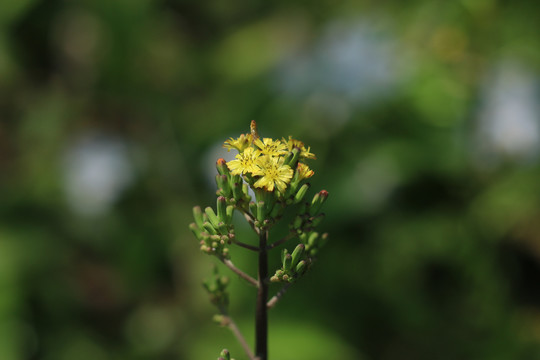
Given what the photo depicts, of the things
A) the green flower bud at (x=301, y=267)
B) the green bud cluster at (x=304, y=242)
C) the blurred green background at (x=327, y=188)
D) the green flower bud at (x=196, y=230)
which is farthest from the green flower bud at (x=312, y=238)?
the blurred green background at (x=327, y=188)

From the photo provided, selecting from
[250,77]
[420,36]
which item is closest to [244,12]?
[250,77]

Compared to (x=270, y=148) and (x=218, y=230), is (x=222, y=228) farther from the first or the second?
(x=270, y=148)

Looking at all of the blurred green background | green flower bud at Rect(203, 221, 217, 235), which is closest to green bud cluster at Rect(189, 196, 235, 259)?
green flower bud at Rect(203, 221, 217, 235)

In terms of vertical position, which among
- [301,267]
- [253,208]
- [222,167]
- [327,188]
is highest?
[327,188]

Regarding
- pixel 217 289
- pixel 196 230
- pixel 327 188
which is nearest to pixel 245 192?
pixel 196 230

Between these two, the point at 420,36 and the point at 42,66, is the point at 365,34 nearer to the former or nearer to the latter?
the point at 420,36

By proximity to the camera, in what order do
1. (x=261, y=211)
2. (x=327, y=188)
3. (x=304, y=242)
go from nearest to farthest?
(x=261, y=211) < (x=304, y=242) < (x=327, y=188)

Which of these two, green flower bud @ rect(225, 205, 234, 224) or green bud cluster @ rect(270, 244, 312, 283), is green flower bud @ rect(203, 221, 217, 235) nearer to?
green flower bud @ rect(225, 205, 234, 224)
